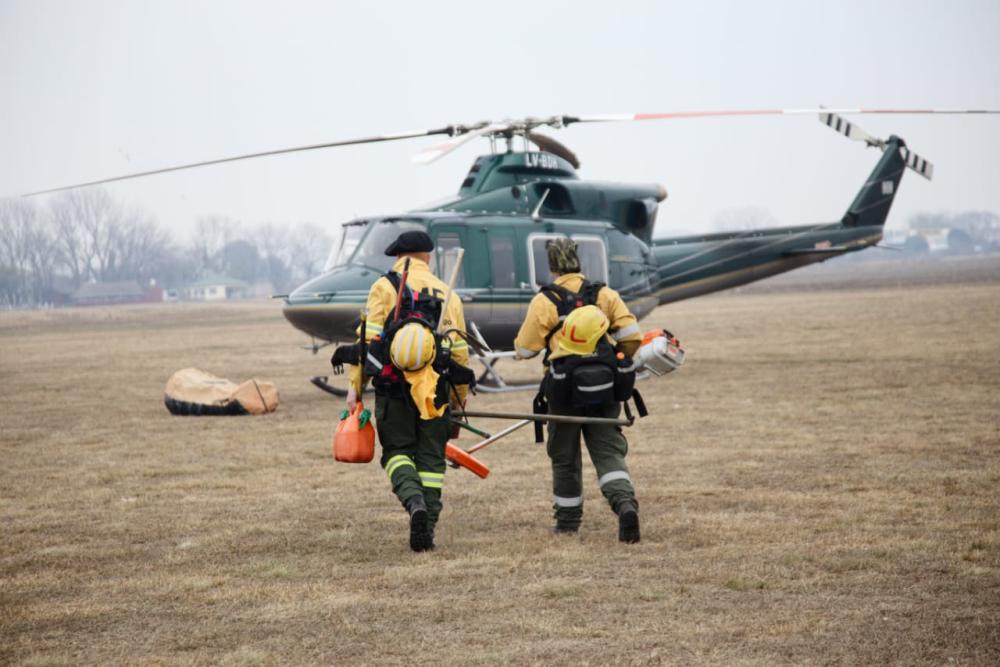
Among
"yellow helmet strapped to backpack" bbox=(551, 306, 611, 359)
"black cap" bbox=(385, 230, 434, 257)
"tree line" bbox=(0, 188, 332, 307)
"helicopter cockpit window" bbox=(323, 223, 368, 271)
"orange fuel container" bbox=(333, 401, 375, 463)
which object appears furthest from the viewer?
"tree line" bbox=(0, 188, 332, 307)

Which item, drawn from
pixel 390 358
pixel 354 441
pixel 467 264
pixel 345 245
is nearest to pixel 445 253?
pixel 467 264

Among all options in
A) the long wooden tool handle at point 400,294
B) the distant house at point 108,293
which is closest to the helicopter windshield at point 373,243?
the long wooden tool handle at point 400,294

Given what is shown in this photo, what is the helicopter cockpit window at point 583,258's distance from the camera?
15803mm

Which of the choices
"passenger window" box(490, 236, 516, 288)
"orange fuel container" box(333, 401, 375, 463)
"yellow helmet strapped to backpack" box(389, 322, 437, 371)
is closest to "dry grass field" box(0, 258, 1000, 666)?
"orange fuel container" box(333, 401, 375, 463)

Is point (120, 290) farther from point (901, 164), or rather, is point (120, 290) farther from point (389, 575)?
point (389, 575)

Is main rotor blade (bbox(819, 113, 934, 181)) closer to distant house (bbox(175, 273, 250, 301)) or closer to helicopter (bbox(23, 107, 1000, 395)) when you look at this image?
helicopter (bbox(23, 107, 1000, 395))

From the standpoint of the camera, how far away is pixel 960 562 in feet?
20.2

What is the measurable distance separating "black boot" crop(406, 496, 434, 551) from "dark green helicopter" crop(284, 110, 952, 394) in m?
7.09

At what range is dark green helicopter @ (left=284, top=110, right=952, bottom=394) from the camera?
14656 millimetres

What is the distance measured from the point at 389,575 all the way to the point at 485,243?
9543 mm

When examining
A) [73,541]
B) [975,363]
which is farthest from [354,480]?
[975,363]

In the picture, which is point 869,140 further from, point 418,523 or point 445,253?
point 418,523

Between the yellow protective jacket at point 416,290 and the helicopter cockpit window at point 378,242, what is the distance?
7.68 m

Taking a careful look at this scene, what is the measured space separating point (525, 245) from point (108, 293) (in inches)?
4187
